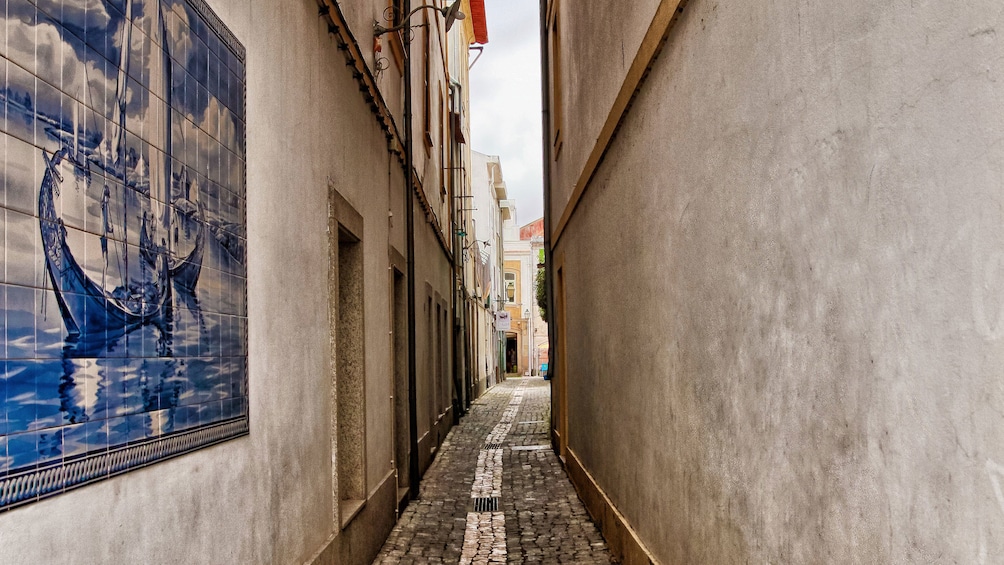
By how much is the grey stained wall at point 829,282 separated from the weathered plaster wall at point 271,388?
199 centimetres

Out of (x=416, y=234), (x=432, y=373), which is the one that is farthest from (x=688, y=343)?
(x=432, y=373)

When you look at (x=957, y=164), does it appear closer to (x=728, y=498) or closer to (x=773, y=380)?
(x=773, y=380)

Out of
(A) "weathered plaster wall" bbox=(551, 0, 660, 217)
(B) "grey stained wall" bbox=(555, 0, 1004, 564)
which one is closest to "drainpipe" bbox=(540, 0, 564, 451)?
(A) "weathered plaster wall" bbox=(551, 0, 660, 217)

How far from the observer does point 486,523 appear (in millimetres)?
8586

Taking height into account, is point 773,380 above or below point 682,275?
below

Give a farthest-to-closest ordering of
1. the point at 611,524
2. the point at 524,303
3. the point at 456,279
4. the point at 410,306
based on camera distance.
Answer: the point at 524,303
the point at 456,279
the point at 410,306
the point at 611,524

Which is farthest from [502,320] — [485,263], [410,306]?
[410,306]

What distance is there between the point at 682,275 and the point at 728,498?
3.98 feet

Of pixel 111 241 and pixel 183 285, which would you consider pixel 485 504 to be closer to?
pixel 183 285

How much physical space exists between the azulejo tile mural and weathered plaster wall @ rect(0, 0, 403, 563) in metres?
0.11

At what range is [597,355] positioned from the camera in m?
8.26

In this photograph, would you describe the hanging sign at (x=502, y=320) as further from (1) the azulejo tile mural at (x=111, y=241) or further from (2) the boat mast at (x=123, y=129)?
(2) the boat mast at (x=123, y=129)

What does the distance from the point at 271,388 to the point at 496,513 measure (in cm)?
525

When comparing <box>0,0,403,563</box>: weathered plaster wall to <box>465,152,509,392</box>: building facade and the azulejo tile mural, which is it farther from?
<box>465,152,509,392</box>: building facade
